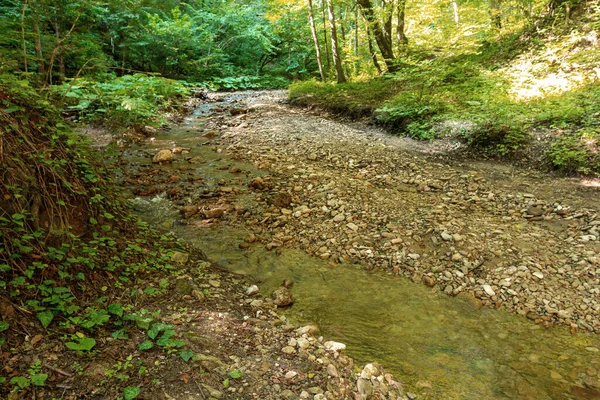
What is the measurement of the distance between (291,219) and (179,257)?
193 cm

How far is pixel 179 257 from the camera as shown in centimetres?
345

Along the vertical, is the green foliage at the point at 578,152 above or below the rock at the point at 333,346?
above

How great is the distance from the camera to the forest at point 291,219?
2090 mm

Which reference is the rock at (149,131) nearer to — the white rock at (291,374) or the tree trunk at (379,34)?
the tree trunk at (379,34)

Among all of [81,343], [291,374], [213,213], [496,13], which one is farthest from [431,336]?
[496,13]

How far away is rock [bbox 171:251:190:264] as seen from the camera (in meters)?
3.38

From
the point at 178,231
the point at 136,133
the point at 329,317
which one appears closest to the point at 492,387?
the point at 329,317

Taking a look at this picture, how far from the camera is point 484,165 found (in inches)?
250

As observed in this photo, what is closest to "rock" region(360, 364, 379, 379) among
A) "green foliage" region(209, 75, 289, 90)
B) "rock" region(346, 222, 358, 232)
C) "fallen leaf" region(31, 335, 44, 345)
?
"fallen leaf" region(31, 335, 44, 345)

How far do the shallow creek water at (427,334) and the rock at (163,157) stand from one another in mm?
3442

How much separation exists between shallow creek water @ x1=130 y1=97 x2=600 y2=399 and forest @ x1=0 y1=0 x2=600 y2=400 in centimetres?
3

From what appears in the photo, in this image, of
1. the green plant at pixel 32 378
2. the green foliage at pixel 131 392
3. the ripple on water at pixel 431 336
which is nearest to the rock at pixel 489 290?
the ripple on water at pixel 431 336

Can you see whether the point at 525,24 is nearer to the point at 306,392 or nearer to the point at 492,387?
the point at 492,387

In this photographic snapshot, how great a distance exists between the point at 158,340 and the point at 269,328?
0.87 m
